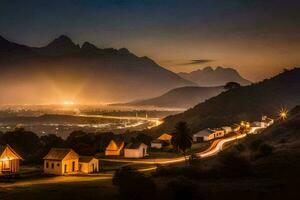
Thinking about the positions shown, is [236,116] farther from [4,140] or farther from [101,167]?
[101,167]

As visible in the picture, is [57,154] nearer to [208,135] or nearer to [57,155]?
[57,155]

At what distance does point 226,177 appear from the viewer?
56.3 m

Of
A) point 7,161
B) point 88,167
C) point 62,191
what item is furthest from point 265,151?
point 7,161

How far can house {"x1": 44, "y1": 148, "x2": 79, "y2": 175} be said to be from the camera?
74.0 meters

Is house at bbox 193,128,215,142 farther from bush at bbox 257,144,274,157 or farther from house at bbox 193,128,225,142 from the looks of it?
bush at bbox 257,144,274,157

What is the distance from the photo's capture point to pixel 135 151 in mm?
101875

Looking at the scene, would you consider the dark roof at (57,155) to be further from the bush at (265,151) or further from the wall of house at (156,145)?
the wall of house at (156,145)

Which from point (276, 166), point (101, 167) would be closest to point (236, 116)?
point (101, 167)

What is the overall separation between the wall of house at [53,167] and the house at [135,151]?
2943 cm

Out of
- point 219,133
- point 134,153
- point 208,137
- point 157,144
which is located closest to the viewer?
point 134,153

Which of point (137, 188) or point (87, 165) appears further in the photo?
point (87, 165)

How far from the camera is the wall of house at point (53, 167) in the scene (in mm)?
73875

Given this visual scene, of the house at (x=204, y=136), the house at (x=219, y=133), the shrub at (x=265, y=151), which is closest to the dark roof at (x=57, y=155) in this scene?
the shrub at (x=265, y=151)

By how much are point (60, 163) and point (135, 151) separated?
2987cm
